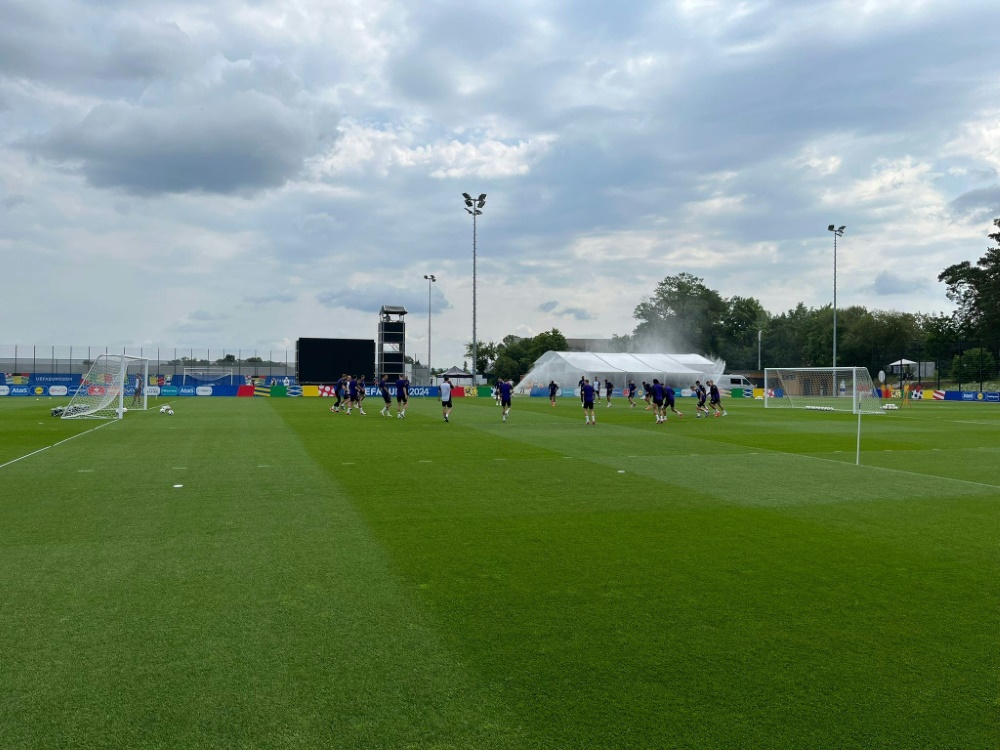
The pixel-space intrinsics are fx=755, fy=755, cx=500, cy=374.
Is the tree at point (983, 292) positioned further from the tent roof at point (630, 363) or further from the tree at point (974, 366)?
the tent roof at point (630, 363)

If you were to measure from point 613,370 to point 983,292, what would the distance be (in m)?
40.5

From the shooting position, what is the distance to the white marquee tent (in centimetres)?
6275

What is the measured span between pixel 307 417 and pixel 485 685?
26.9 metres

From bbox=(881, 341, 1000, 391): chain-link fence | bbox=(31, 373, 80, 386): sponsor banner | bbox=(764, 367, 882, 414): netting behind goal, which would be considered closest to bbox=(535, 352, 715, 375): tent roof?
bbox=(764, 367, 882, 414): netting behind goal

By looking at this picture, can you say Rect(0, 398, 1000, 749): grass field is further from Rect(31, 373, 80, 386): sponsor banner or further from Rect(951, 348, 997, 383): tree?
Rect(951, 348, 997, 383): tree

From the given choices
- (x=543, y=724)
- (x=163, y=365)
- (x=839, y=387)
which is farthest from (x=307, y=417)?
(x=163, y=365)

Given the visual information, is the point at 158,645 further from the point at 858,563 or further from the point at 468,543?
the point at 858,563

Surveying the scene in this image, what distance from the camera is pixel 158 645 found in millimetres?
4879

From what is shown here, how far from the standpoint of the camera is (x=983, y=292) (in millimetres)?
74125

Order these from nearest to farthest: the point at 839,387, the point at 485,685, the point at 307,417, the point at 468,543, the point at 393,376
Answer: the point at 485,685 → the point at 468,543 → the point at 307,417 → the point at 839,387 → the point at 393,376

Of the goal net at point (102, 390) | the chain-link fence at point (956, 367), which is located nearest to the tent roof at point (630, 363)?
the chain-link fence at point (956, 367)

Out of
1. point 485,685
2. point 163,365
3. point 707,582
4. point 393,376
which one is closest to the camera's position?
point 485,685

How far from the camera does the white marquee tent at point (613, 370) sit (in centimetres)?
6275

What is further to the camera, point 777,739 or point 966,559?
point 966,559
